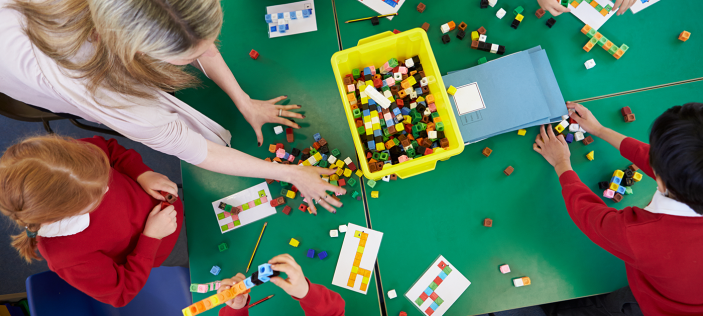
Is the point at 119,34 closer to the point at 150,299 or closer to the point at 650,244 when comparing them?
the point at 150,299

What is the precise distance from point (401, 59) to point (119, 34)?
1.29 meters

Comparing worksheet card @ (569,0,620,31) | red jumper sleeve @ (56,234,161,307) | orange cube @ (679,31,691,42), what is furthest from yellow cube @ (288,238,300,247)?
orange cube @ (679,31,691,42)

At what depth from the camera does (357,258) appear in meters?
1.73

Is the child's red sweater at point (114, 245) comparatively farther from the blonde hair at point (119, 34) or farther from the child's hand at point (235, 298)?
the blonde hair at point (119, 34)

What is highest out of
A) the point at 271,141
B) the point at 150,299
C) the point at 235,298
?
the point at 271,141

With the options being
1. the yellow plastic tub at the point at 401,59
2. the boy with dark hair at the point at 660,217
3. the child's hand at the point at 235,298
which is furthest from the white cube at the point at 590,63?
the child's hand at the point at 235,298

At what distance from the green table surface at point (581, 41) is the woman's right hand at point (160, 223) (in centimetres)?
134

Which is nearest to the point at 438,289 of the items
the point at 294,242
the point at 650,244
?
the point at 294,242

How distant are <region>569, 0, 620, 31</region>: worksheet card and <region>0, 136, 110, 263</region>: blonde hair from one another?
2443mm

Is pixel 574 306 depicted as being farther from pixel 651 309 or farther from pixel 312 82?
pixel 312 82

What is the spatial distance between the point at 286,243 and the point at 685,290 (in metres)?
1.70

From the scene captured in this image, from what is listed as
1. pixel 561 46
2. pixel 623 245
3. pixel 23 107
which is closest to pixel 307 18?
pixel 561 46

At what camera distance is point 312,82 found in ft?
6.26

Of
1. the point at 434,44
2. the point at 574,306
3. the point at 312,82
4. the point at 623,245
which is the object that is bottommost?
the point at 574,306
